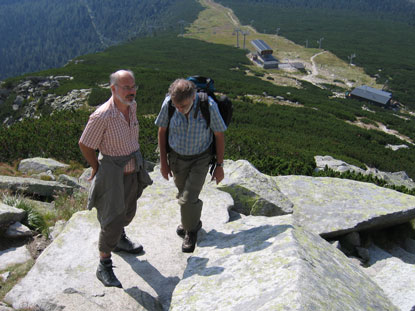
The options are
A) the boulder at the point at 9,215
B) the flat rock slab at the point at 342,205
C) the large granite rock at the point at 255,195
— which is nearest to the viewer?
the boulder at the point at 9,215

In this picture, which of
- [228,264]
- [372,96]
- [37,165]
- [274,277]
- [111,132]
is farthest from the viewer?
[372,96]

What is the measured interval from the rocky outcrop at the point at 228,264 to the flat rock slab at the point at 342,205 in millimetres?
17

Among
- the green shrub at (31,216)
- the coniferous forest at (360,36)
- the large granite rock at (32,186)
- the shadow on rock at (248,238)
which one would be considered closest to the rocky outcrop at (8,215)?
the green shrub at (31,216)

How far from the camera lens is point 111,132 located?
3760mm

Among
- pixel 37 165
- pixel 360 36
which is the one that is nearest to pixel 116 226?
pixel 37 165

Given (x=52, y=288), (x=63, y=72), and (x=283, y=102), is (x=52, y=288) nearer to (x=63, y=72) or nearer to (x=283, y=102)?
(x=283, y=102)

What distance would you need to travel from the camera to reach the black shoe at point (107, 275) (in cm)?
390

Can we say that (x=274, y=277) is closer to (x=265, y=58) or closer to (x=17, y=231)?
(x=17, y=231)

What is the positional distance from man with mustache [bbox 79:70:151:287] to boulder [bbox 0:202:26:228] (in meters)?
1.88

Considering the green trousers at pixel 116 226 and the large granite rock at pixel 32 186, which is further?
the large granite rock at pixel 32 186

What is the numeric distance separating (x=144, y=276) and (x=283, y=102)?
31.9 m

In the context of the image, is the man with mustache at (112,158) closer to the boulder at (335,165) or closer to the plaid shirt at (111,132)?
the plaid shirt at (111,132)

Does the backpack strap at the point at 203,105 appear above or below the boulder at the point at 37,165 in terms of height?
above

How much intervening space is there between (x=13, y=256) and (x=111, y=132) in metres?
2.34
